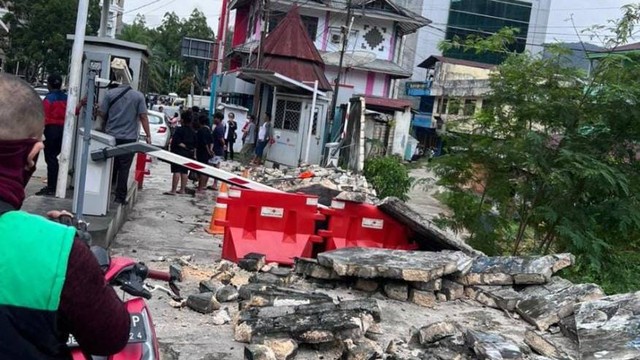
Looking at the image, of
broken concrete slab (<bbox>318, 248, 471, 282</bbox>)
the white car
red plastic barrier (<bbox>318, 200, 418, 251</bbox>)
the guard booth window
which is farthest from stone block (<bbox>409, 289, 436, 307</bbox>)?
the guard booth window

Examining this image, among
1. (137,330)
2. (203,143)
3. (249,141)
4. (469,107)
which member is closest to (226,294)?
(137,330)

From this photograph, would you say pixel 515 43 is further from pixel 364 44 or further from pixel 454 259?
pixel 364 44

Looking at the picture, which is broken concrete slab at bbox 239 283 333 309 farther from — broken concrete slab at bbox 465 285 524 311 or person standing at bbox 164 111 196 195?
person standing at bbox 164 111 196 195

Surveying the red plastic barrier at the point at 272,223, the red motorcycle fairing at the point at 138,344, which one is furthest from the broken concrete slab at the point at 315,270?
the red motorcycle fairing at the point at 138,344

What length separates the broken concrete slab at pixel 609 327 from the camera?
5.76 metres

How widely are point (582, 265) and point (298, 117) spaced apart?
17.1 metres

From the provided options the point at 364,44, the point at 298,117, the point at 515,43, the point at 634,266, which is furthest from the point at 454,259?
the point at 364,44

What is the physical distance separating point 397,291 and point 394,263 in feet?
1.00

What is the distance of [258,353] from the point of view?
5137 millimetres

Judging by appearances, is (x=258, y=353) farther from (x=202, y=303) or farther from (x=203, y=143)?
(x=203, y=143)

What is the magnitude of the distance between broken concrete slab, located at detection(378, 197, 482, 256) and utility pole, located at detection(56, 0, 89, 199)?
12.7 feet

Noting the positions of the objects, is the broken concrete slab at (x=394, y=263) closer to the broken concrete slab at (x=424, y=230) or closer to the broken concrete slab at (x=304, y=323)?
the broken concrete slab at (x=424, y=230)

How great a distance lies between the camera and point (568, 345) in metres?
6.51

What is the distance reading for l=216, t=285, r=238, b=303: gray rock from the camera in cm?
675
